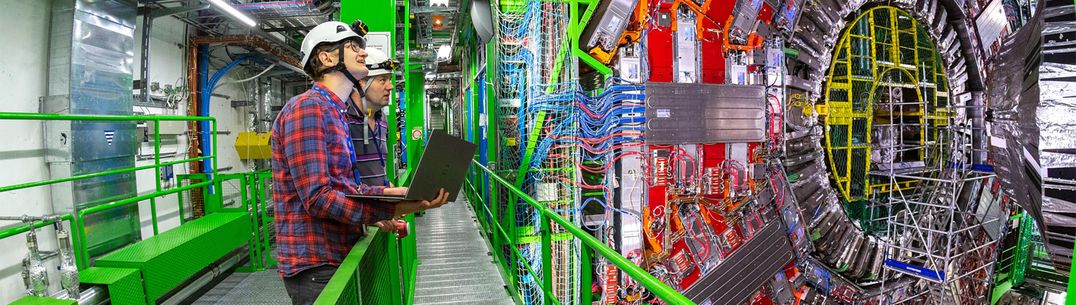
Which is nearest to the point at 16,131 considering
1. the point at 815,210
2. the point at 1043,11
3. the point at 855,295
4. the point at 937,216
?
the point at 1043,11

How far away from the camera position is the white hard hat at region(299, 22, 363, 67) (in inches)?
69.9

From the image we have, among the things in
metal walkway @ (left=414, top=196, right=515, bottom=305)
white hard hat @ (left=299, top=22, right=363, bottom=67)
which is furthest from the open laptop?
metal walkway @ (left=414, top=196, right=515, bottom=305)

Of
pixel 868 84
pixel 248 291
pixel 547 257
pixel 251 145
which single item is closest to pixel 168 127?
pixel 251 145

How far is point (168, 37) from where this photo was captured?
7.23 metres

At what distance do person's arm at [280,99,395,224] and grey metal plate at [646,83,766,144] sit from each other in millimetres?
2709

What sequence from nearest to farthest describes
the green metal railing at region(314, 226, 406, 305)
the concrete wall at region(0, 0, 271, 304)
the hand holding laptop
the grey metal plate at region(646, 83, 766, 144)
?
the green metal railing at region(314, 226, 406, 305) < the hand holding laptop < the grey metal plate at region(646, 83, 766, 144) < the concrete wall at region(0, 0, 271, 304)

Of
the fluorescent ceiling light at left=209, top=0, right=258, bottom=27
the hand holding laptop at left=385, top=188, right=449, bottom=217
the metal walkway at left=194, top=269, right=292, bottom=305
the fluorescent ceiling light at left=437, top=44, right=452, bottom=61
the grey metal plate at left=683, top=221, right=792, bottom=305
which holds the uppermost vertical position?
the fluorescent ceiling light at left=437, top=44, right=452, bottom=61

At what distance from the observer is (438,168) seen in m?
1.49

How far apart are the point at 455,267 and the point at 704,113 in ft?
9.03

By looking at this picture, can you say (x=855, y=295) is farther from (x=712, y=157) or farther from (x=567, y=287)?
(x=567, y=287)

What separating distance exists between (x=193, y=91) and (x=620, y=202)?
795cm

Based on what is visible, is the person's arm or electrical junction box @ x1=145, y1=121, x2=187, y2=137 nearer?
the person's arm

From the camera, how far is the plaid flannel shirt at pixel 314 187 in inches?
58.4

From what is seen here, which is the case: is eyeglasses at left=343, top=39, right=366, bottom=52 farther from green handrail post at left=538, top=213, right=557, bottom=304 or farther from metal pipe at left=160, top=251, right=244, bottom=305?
metal pipe at left=160, top=251, right=244, bottom=305
